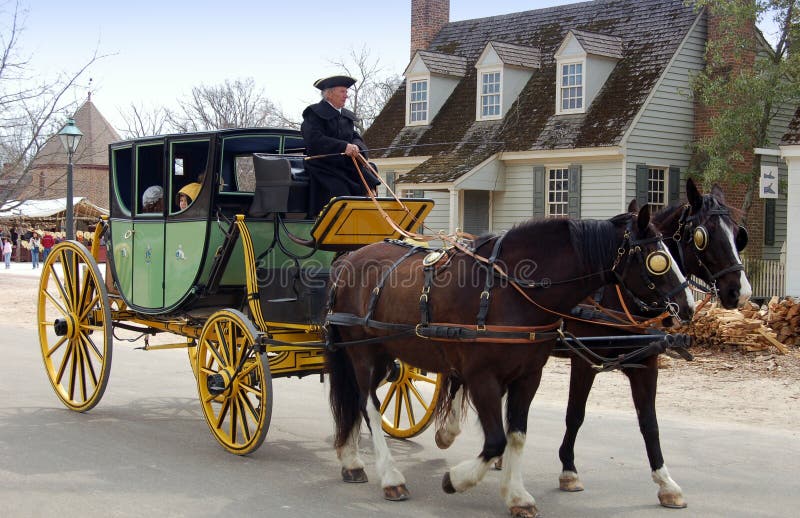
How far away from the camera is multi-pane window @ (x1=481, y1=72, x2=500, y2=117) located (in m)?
25.2

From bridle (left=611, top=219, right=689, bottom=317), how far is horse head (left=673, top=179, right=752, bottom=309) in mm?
428

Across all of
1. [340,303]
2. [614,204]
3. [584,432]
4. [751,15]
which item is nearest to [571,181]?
[614,204]

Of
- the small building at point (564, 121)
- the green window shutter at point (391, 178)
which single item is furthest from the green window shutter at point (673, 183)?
the green window shutter at point (391, 178)

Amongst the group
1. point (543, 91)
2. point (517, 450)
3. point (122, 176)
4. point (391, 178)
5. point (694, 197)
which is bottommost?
point (517, 450)

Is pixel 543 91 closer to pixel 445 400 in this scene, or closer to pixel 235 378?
pixel 445 400

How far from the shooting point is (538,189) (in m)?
23.5

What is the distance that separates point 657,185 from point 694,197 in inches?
690

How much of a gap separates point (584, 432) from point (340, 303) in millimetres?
2661

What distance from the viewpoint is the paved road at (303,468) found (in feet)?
19.2

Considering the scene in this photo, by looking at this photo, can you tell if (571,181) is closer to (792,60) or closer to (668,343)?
(792,60)

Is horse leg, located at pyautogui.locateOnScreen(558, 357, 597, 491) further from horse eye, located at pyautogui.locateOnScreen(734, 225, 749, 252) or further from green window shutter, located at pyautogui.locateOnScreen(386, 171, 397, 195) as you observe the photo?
green window shutter, located at pyautogui.locateOnScreen(386, 171, 397, 195)

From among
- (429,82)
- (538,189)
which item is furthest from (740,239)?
(429,82)

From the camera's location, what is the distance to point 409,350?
20.8 ft

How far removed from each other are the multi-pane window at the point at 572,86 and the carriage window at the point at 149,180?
52.2ft
